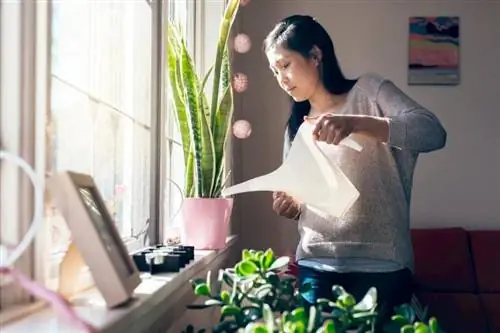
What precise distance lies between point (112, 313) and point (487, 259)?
2.47 metres

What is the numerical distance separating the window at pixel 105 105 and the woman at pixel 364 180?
15.5 inches

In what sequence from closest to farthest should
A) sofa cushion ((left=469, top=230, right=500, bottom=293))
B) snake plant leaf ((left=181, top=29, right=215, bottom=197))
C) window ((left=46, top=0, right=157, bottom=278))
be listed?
window ((left=46, top=0, right=157, bottom=278))
snake plant leaf ((left=181, top=29, right=215, bottom=197))
sofa cushion ((left=469, top=230, right=500, bottom=293))

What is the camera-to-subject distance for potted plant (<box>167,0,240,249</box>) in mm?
2041

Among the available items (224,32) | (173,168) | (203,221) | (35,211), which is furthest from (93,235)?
(173,168)

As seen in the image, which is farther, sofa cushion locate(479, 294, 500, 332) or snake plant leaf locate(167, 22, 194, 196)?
sofa cushion locate(479, 294, 500, 332)

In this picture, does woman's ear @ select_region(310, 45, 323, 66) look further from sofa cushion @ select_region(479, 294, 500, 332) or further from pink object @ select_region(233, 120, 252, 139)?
sofa cushion @ select_region(479, 294, 500, 332)

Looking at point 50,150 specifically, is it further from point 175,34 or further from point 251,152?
point 251,152

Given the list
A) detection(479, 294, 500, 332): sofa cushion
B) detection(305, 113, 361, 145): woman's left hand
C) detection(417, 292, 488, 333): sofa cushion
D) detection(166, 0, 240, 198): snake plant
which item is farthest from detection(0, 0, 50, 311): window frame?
detection(479, 294, 500, 332): sofa cushion

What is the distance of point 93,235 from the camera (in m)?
0.91

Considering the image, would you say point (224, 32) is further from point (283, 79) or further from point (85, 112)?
point (85, 112)

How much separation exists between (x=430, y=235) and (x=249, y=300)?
6.97 feet

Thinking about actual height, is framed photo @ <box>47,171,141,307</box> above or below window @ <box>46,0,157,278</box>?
below

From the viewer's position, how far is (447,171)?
3.32 meters

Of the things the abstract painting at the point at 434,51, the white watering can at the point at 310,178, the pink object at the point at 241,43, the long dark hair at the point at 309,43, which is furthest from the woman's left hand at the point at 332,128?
the abstract painting at the point at 434,51
